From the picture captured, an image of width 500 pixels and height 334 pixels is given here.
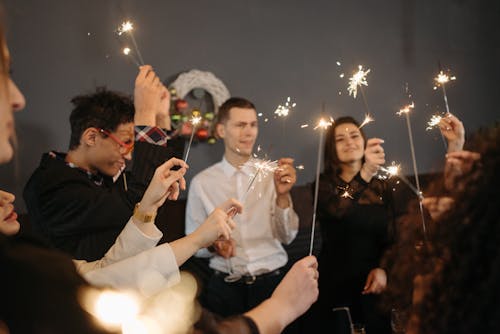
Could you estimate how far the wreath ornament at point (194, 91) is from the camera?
2.63 m

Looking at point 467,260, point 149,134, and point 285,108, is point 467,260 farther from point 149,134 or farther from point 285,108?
point 285,108

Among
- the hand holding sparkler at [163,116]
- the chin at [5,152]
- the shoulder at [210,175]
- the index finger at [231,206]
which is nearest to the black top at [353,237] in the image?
the shoulder at [210,175]

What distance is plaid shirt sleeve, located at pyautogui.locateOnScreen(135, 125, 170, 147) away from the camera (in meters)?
1.43

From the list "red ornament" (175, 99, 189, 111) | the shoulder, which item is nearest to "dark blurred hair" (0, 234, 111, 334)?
the shoulder

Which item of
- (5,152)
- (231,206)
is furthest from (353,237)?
(5,152)

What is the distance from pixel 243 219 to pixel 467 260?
1.71 metres

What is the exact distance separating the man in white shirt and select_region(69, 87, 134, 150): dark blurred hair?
0.78m

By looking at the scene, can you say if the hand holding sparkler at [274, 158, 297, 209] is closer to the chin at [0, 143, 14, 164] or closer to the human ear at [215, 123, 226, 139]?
→ the human ear at [215, 123, 226, 139]

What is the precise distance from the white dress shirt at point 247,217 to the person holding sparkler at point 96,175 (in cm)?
82

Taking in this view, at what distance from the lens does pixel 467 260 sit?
716 millimetres

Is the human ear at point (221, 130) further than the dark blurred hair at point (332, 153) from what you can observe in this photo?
Yes

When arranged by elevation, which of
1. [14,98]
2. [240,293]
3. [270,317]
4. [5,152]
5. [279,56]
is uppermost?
[279,56]

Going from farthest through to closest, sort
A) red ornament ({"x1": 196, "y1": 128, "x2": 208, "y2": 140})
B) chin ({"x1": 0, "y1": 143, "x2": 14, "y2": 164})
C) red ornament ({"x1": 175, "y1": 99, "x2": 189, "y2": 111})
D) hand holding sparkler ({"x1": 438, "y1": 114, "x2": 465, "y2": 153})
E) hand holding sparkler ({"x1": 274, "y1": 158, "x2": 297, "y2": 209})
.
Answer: red ornament ({"x1": 196, "y1": 128, "x2": 208, "y2": 140})
red ornament ({"x1": 175, "y1": 99, "x2": 189, "y2": 111})
hand holding sparkler ({"x1": 274, "y1": 158, "x2": 297, "y2": 209})
hand holding sparkler ({"x1": 438, "y1": 114, "x2": 465, "y2": 153})
chin ({"x1": 0, "y1": 143, "x2": 14, "y2": 164})

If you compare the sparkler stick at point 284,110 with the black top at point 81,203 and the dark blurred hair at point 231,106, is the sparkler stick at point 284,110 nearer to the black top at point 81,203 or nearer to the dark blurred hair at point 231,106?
the dark blurred hair at point 231,106
